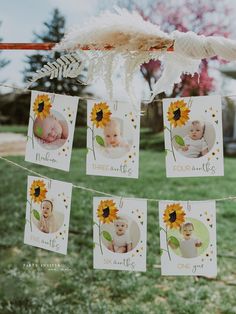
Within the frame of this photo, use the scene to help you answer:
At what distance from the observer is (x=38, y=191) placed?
1.54m

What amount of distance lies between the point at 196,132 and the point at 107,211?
0.36 metres

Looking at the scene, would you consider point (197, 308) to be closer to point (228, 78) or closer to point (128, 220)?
point (128, 220)

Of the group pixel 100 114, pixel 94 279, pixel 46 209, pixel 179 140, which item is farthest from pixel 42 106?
pixel 94 279

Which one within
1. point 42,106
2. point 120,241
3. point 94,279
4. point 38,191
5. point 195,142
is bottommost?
point 94,279

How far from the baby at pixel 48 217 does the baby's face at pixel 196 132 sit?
1.58 ft

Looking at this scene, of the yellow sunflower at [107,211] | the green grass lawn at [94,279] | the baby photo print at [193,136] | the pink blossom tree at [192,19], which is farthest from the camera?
the pink blossom tree at [192,19]

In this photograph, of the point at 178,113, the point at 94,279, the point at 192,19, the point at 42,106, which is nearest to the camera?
the point at 178,113

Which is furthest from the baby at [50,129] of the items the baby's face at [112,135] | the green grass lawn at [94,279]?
the green grass lawn at [94,279]

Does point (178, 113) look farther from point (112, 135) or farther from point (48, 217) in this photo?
point (48, 217)

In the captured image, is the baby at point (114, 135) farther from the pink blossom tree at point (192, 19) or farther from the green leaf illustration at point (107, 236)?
the pink blossom tree at point (192, 19)

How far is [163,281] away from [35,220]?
1.60 meters

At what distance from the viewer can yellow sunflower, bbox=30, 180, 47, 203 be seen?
1533mm

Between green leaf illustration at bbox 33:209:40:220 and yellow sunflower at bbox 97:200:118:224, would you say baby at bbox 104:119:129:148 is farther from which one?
green leaf illustration at bbox 33:209:40:220

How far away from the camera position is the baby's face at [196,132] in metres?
1.40
